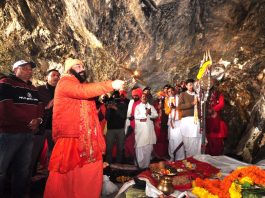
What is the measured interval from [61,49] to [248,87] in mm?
7868

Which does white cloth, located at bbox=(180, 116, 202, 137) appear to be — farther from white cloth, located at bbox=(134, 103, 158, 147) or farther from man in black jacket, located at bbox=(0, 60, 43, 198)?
man in black jacket, located at bbox=(0, 60, 43, 198)

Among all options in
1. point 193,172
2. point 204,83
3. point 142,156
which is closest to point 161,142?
point 142,156

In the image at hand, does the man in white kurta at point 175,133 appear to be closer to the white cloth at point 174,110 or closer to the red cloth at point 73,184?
the white cloth at point 174,110

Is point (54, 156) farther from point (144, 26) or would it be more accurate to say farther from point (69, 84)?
point (144, 26)

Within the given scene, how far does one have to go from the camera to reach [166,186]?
393 centimetres

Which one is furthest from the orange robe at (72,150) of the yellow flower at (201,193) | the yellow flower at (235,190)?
the yellow flower at (235,190)

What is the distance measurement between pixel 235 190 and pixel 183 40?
7.49 metres

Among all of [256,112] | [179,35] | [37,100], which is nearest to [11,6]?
[179,35]

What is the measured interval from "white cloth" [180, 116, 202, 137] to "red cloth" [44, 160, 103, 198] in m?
4.70

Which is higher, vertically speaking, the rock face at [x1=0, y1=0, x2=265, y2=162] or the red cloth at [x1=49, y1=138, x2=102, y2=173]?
the rock face at [x1=0, y1=0, x2=265, y2=162]

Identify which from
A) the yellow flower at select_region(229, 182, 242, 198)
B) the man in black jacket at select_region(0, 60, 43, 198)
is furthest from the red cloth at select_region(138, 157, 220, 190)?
the man in black jacket at select_region(0, 60, 43, 198)

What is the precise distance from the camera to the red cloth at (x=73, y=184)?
161 inches

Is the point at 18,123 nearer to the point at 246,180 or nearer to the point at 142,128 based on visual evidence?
the point at 246,180

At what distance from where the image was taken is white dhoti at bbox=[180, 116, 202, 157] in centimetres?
835
